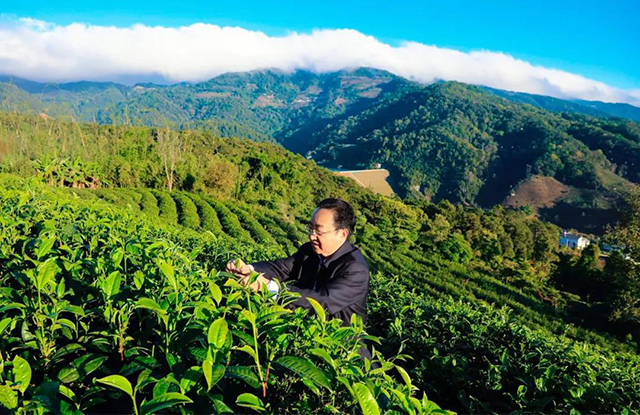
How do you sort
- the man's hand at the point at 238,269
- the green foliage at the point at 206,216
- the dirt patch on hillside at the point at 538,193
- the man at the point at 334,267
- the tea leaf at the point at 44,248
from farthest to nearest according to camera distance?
1. the dirt patch on hillside at the point at 538,193
2. the green foliage at the point at 206,216
3. the man at the point at 334,267
4. the man's hand at the point at 238,269
5. the tea leaf at the point at 44,248

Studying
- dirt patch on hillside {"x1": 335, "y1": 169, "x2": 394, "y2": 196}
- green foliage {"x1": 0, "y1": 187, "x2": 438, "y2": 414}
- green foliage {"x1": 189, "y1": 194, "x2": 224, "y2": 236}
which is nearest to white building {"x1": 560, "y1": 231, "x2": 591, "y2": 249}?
dirt patch on hillside {"x1": 335, "y1": 169, "x2": 394, "y2": 196}

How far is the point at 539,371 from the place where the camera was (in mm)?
2475

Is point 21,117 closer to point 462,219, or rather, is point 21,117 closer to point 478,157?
point 462,219

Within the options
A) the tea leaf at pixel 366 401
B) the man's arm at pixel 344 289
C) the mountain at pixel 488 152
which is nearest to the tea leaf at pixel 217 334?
the tea leaf at pixel 366 401

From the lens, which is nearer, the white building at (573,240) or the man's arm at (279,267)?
the man's arm at (279,267)

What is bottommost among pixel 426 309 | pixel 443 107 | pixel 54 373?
pixel 426 309

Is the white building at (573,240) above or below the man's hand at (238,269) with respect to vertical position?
below

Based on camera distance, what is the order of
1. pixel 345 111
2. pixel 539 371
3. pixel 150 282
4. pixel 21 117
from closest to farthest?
pixel 150 282 < pixel 539 371 < pixel 21 117 < pixel 345 111

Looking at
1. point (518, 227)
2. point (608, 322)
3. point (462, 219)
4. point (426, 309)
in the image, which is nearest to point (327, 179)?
point (462, 219)

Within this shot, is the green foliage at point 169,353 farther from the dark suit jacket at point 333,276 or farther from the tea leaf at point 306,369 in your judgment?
the dark suit jacket at point 333,276

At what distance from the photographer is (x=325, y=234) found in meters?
2.23

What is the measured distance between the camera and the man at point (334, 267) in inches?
79.5

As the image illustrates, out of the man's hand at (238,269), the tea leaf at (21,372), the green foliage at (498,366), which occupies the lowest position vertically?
the green foliage at (498,366)

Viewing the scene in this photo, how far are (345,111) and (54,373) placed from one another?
19283cm
